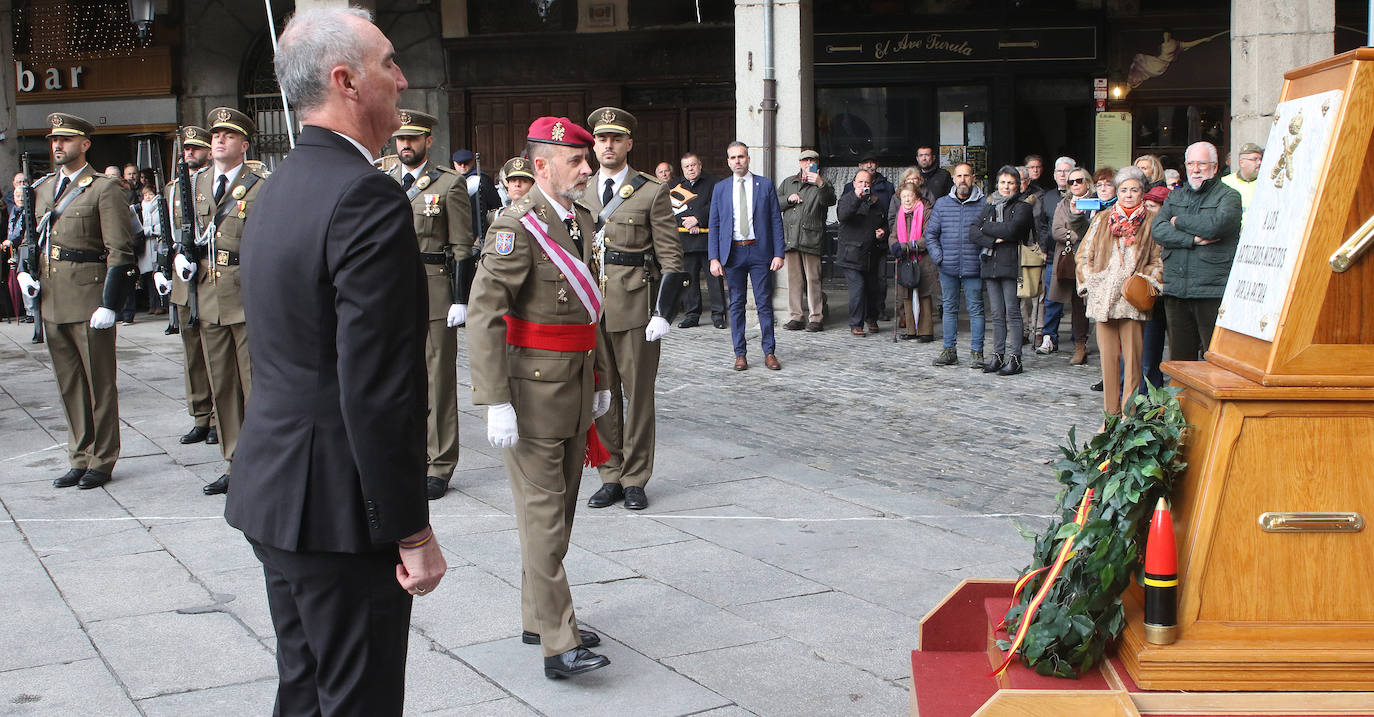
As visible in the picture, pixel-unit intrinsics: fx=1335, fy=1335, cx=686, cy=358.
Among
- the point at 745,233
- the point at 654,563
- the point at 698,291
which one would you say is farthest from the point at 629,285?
the point at 698,291

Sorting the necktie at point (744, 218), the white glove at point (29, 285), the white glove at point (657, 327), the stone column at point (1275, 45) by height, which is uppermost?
the stone column at point (1275, 45)

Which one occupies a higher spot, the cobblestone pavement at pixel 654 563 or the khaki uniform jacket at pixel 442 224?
the khaki uniform jacket at pixel 442 224

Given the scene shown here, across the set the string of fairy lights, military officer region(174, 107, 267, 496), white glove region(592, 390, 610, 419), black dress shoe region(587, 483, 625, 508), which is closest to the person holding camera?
black dress shoe region(587, 483, 625, 508)

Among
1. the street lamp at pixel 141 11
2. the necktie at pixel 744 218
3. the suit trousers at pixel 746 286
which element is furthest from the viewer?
the street lamp at pixel 141 11

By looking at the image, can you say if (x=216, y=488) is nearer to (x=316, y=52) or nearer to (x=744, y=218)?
(x=316, y=52)

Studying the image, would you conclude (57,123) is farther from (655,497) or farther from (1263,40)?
(1263,40)

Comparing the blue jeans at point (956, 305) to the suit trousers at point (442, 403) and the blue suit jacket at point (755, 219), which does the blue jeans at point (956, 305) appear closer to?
the blue suit jacket at point (755, 219)

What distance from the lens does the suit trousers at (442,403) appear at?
7.36 m

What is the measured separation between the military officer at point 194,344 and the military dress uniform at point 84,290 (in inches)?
29.8

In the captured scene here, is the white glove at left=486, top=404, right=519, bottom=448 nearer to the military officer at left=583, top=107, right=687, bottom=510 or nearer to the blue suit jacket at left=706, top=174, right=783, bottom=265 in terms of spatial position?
the military officer at left=583, top=107, right=687, bottom=510

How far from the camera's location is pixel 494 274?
15.5 feet

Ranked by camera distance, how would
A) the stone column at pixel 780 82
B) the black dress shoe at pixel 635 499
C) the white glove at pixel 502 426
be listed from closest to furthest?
the white glove at pixel 502 426 → the black dress shoe at pixel 635 499 → the stone column at pixel 780 82

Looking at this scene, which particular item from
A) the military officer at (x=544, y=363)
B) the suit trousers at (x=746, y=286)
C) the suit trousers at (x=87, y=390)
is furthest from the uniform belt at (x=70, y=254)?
the suit trousers at (x=746, y=286)

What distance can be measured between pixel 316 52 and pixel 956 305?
31.0ft
